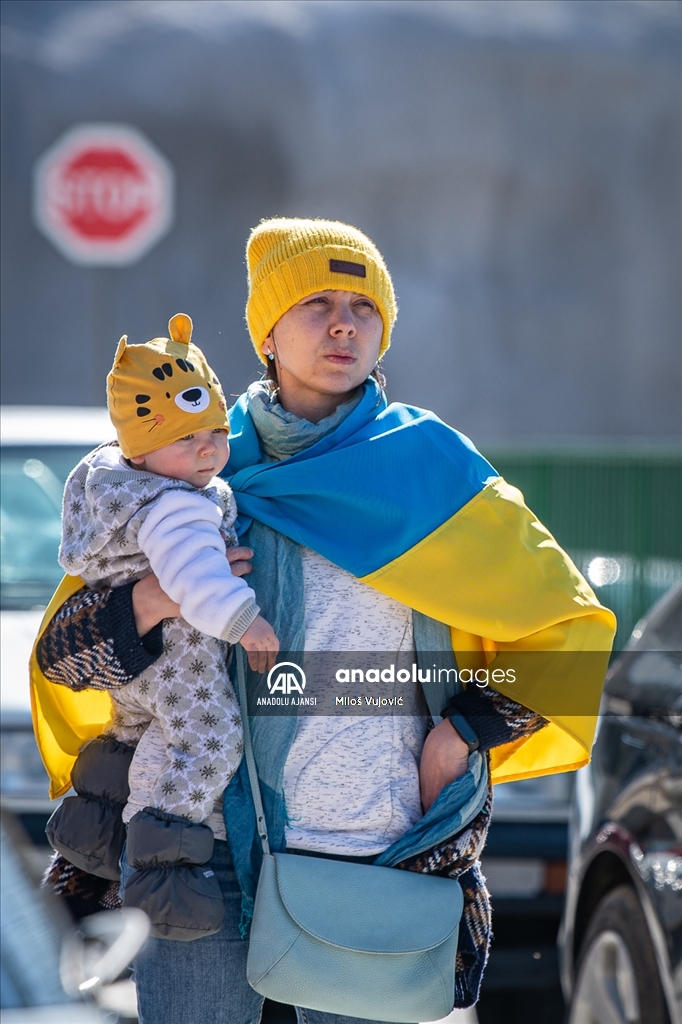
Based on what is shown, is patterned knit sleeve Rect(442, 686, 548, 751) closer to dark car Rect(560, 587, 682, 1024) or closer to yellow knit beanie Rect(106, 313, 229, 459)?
yellow knit beanie Rect(106, 313, 229, 459)

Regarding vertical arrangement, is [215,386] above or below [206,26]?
below

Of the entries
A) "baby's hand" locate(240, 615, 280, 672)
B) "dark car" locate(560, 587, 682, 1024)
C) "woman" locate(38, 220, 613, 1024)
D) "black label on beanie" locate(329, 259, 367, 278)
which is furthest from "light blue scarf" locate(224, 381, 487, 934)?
"dark car" locate(560, 587, 682, 1024)

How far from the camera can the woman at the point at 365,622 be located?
2.25 m

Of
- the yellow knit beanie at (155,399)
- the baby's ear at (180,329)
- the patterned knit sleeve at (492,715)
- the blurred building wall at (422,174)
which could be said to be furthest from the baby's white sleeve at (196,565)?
the blurred building wall at (422,174)

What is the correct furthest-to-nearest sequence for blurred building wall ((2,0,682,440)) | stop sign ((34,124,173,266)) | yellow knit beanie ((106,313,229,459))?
blurred building wall ((2,0,682,440)) < stop sign ((34,124,173,266)) < yellow knit beanie ((106,313,229,459))

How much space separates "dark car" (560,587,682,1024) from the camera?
3.12 m

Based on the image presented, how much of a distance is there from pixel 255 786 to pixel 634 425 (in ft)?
60.8

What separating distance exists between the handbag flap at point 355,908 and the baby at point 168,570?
0.15 meters

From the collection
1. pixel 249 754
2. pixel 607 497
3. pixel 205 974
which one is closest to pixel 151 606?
pixel 249 754

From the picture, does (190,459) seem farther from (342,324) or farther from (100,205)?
(100,205)

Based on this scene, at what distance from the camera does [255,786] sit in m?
2.25

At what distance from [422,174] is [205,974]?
1790 centimetres

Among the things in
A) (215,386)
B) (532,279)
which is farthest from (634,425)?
(215,386)

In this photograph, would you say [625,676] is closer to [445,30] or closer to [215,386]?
[215,386]
